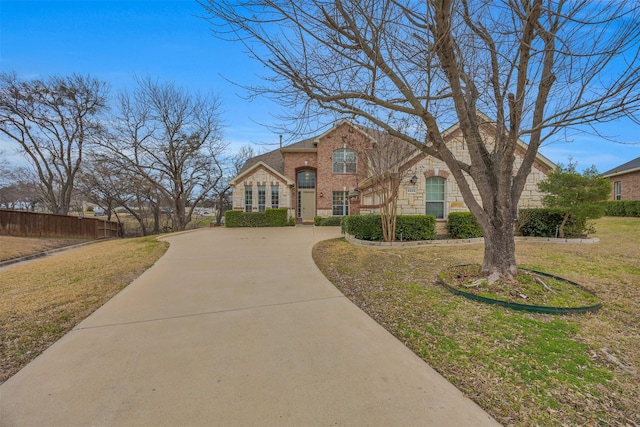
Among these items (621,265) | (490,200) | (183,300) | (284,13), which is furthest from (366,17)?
(621,265)

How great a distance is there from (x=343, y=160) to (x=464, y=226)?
11.7 meters

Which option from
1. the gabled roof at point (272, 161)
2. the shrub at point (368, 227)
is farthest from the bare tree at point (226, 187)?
the shrub at point (368, 227)

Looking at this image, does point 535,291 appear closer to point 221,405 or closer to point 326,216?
point 221,405

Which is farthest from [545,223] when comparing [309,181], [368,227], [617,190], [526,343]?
[617,190]

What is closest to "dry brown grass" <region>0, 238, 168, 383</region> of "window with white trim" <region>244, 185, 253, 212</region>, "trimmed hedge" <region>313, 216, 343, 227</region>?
"trimmed hedge" <region>313, 216, 343, 227</region>

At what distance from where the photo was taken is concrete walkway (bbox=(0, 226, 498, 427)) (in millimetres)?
1920

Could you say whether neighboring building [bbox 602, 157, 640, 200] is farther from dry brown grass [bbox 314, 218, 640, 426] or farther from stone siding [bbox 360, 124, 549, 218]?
dry brown grass [bbox 314, 218, 640, 426]

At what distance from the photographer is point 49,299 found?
4.40 m

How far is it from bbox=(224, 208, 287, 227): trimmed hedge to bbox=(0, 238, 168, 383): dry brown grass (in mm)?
10813

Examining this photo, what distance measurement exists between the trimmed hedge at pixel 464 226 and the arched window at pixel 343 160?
35.2 ft

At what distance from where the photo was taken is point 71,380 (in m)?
2.30

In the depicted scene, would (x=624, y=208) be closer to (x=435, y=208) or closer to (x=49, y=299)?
(x=435, y=208)

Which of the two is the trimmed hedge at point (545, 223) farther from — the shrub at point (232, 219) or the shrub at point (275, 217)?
the shrub at point (232, 219)

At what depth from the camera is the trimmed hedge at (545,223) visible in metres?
10.3
